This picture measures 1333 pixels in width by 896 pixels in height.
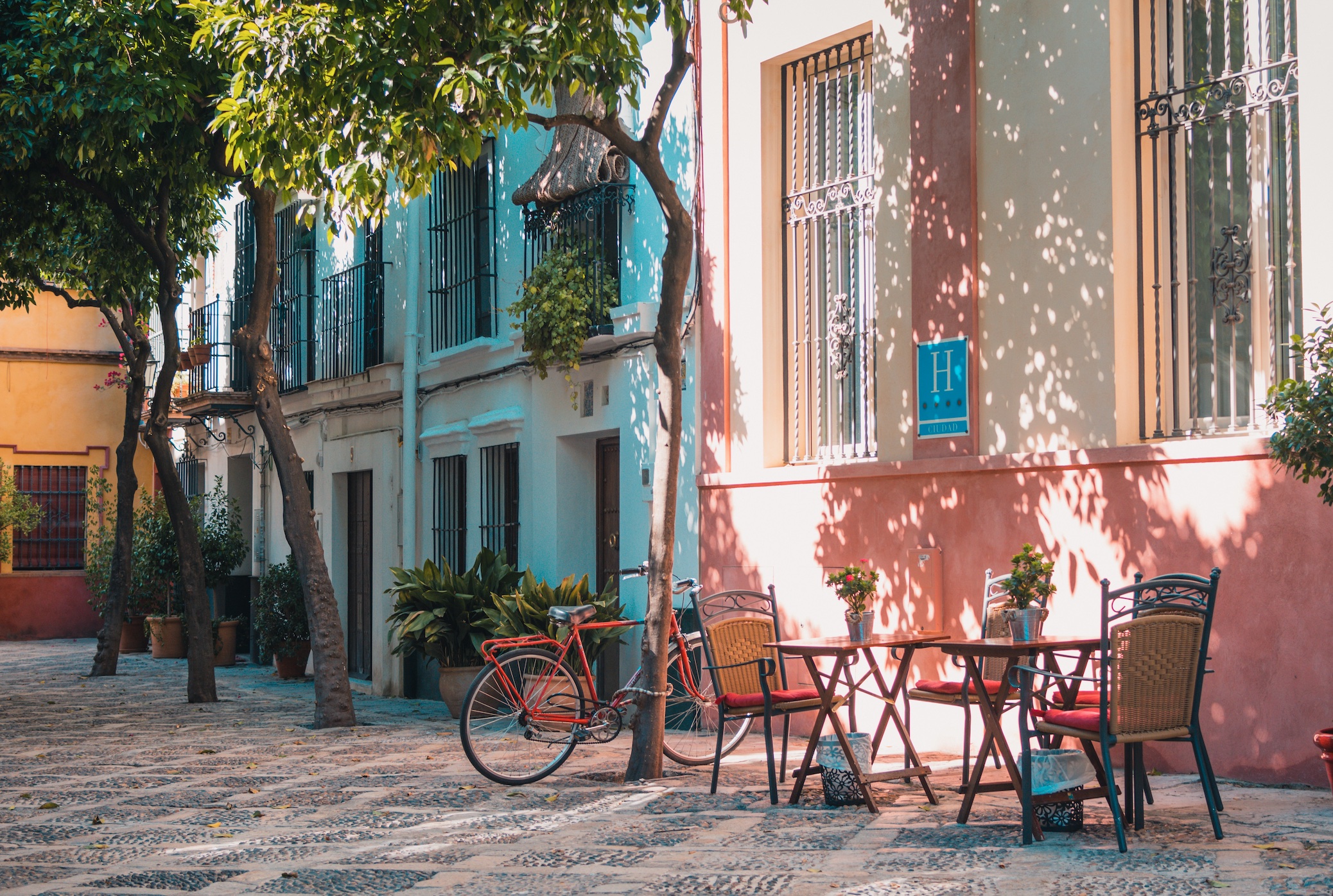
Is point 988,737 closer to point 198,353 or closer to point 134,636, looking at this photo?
point 198,353

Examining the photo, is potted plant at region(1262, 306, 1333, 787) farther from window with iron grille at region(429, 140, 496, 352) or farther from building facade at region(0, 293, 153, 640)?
building facade at region(0, 293, 153, 640)

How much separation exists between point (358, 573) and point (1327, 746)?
12471 mm

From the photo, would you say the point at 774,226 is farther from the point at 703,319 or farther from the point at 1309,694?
the point at 1309,694

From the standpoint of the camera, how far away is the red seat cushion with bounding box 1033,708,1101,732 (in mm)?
5418

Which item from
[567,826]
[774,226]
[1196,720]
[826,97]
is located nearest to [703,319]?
[774,226]

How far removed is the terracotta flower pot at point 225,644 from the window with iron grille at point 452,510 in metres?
5.76

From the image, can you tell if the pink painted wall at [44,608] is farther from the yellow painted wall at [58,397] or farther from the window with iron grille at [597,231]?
the window with iron grille at [597,231]

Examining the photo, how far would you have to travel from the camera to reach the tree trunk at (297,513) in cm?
1068

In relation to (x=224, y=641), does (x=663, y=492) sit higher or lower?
higher

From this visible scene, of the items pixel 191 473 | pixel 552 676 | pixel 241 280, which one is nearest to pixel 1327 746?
pixel 552 676

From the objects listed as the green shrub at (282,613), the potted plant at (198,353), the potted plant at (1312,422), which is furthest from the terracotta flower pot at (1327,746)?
the potted plant at (198,353)

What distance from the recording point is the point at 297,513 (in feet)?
35.5

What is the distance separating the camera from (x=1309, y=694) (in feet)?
21.1

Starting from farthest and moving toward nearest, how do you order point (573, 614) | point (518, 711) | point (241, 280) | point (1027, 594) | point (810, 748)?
1. point (241, 280)
2. point (573, 614)
3. point (518, 711)
4. point (810, 748)
5. point (1027, 594)
